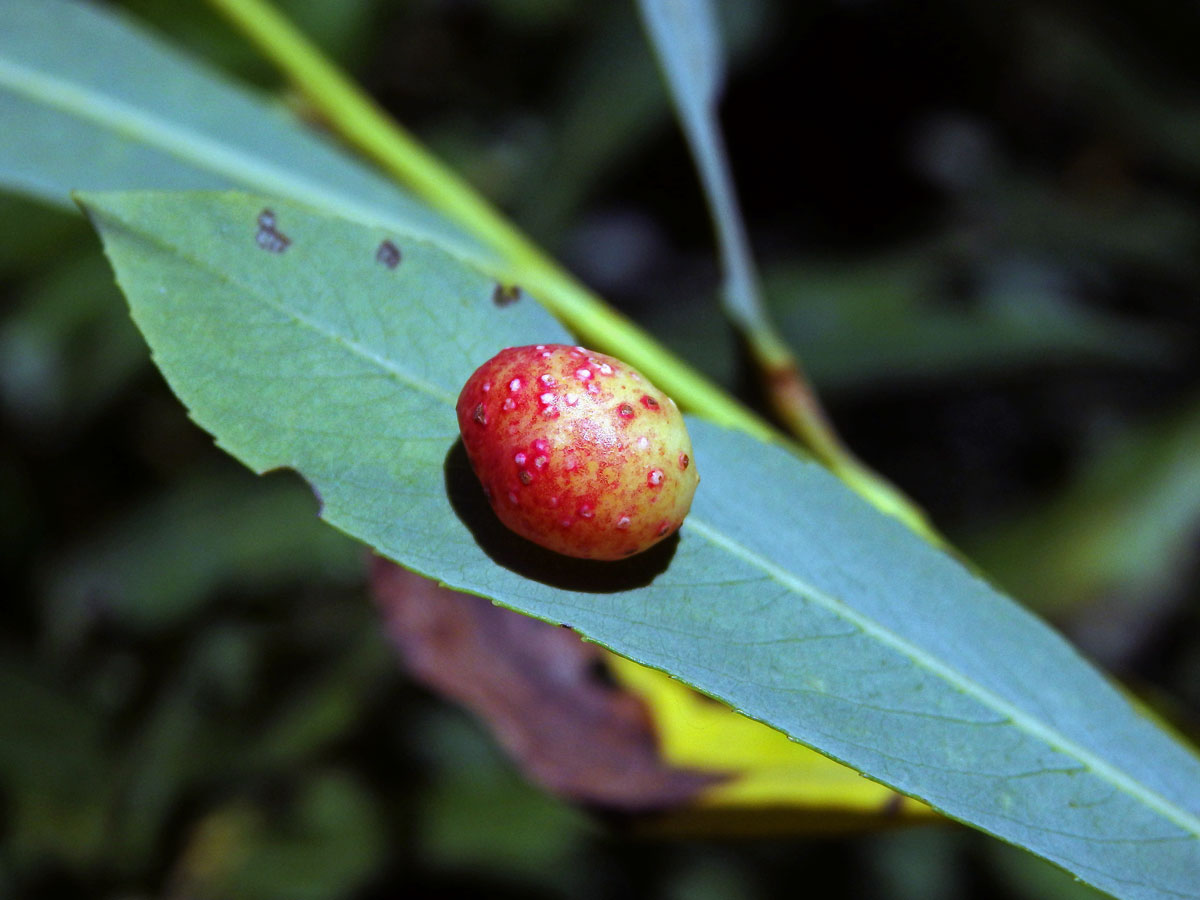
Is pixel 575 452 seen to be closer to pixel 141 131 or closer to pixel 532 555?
pixel 532 555

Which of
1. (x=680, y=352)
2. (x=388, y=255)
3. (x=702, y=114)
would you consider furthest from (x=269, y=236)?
(x=680, y=352)

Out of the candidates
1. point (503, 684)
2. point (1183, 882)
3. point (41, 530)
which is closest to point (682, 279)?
point (41, 530)

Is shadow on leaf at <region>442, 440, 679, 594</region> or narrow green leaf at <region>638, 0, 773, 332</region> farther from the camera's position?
narrow green leaf at <region>638, 0, 773, 332</region>

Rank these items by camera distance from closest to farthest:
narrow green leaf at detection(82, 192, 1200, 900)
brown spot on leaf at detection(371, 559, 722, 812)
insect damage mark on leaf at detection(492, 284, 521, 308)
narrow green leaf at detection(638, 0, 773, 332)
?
1. narrow green leaf at detection(82, 192, 1200, 900)
2. insect damage mark on leaf at detection(492, 284, 521, 308)
3. brown spot on leaf at detection(371, 559, 722, 812)
4. narrow green leaf at detection(638, 0, 773, 332)

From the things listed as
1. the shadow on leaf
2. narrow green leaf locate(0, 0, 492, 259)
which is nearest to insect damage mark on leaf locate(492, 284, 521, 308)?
the shadow on leaf

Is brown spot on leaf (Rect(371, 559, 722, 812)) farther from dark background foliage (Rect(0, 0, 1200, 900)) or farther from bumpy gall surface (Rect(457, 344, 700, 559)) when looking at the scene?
bumpy gall surface (Rect(457, 344, 700, 559))

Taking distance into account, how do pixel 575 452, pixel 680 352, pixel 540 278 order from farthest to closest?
pixel 680 352
pixel 540 278
pixel 575 452
